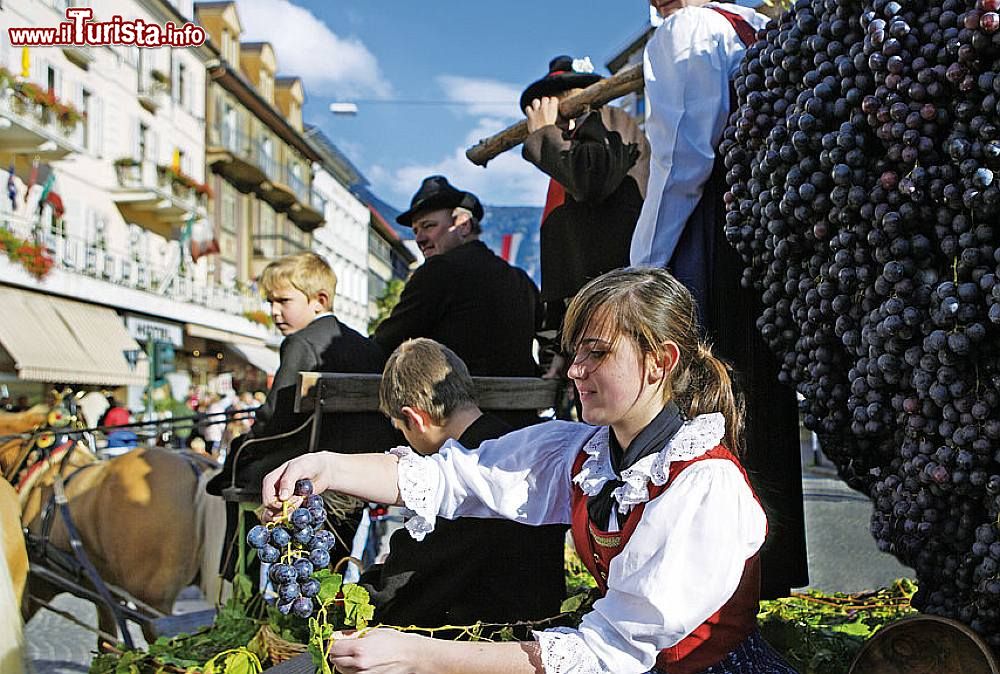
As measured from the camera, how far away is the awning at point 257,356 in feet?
98.8

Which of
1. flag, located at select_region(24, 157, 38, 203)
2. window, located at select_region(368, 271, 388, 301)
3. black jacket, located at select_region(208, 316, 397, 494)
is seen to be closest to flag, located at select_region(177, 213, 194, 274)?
flag, located at select_region(24, 157, 38, 203)

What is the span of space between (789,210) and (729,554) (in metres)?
0.76

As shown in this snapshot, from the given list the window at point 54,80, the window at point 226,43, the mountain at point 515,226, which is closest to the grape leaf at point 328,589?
the mountain at point 515,226

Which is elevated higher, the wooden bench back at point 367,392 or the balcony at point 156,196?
the balcony at point 156,196

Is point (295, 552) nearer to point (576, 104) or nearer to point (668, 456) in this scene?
point (668, 456)

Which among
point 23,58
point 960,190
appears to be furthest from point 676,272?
point 23,58

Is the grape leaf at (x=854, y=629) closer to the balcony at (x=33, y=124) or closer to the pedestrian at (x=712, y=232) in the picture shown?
the pedestrian at (x=712, y=232)

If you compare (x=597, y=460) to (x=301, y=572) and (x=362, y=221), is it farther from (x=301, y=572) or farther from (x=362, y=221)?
(x=362, y=221)

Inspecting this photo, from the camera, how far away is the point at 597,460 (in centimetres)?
Result: 204

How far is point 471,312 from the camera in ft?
12.5

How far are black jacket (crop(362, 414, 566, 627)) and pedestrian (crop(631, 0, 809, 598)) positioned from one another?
0.68 m

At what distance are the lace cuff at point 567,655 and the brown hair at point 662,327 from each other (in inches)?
20.4

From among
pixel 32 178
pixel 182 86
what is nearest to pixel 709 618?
pixel 32 178

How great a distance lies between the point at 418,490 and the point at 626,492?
0.58 metres
